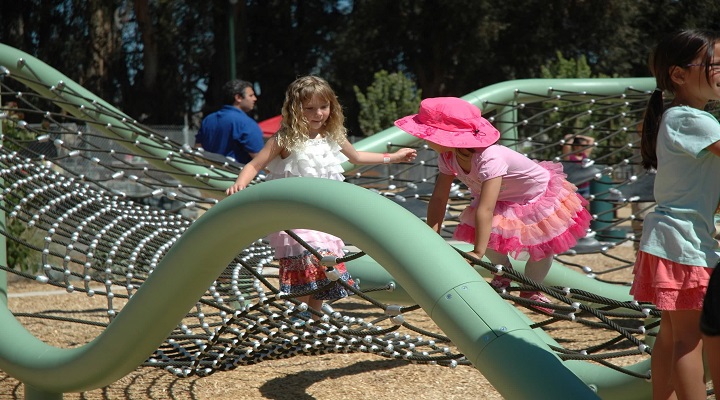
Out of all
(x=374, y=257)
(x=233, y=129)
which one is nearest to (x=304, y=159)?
(x=374, y=257)

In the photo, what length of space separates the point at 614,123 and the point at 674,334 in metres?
18.0

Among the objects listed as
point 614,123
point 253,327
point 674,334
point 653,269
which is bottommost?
point 614,123

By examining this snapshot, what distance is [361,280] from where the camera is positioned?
13.5 ft

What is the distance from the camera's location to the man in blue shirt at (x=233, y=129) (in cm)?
585

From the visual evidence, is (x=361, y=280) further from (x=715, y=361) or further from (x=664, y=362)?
(x=715, y=361)

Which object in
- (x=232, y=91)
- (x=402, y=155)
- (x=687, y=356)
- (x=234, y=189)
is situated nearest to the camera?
(x=687, y=356)

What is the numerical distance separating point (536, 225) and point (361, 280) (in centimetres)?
105

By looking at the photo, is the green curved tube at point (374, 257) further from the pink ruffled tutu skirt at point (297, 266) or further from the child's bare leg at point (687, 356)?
the pink ruffled tutu skirt at point (297, 266)

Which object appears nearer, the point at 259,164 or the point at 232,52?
the point at 259,164

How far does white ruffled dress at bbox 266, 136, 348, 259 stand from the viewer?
3.46 meters

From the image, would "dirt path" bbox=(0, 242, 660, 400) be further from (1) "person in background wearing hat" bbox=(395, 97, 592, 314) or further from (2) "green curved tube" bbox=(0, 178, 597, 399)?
(2) "green curved tube" bbox=(0, 178, 597, 399)

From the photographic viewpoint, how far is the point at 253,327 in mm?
3166

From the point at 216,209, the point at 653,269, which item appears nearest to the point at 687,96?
the point at 653,269

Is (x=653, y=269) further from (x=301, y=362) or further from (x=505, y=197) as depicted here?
(x=301, y=362)
